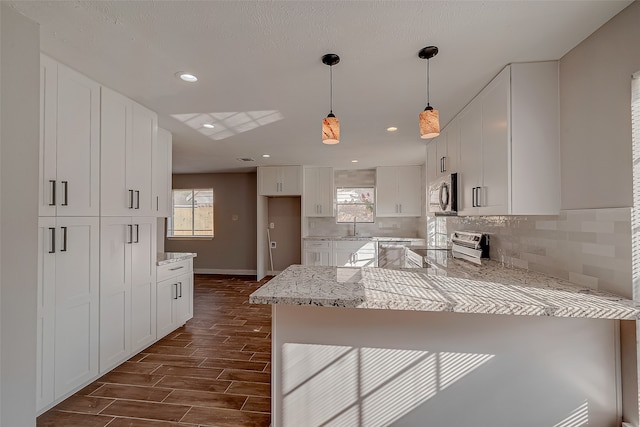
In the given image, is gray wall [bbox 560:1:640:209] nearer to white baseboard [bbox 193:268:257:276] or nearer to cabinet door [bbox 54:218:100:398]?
A: cabinet door [bbox 54:218:100:398]

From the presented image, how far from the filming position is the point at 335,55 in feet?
5.92

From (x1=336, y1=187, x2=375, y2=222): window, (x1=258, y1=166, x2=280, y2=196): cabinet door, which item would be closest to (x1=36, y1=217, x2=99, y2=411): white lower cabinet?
(x1=258, y1=166, x2=280, y2=196): cabinet door

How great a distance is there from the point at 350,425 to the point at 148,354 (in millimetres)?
2199

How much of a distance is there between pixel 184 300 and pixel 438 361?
305 cm

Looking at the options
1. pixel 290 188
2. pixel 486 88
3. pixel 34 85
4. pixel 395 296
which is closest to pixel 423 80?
pixel 486 88

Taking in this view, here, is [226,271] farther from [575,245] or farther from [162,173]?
[575,245]

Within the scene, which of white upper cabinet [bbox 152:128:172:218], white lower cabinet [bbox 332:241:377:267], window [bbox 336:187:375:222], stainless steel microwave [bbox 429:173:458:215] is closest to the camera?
stainless steel microwave [bbox 429:173:458:215]

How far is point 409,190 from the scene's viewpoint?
5.57 m

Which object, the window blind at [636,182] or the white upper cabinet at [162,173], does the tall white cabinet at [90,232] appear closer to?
the white upper cabinet at [162,173]

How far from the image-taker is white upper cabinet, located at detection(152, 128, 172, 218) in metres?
3.02

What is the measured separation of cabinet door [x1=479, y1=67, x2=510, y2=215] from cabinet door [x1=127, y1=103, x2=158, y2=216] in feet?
9.66

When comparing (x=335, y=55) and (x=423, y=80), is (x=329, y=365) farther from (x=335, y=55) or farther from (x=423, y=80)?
(x=423, y=80)

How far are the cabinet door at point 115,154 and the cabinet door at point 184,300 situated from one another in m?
1.19

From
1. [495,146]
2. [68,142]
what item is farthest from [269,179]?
[495,146]
